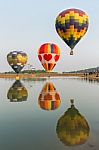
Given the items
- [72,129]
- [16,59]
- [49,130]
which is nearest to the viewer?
[49,130]

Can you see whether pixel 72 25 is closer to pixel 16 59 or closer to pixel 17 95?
pixel 17 95

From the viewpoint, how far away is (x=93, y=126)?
13.2m

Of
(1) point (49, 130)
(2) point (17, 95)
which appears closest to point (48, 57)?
(2) point (17, 95)

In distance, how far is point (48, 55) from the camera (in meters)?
60.9

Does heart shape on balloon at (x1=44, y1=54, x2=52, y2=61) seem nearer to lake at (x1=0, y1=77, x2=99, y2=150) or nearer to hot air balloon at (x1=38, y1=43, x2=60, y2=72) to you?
hot air balloon at (x1=38, y1=43, x2=60, y2=72)

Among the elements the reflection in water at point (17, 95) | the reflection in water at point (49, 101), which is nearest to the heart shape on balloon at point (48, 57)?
the reflection in water at point (17, 95)

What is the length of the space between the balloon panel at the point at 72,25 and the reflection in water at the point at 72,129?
90.8ft

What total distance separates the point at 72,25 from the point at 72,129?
3220 centimetres

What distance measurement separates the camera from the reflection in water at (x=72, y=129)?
35.9 ft

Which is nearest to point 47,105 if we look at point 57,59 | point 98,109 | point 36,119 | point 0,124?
point 98,109

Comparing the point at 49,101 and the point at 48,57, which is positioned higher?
the point at 48,57

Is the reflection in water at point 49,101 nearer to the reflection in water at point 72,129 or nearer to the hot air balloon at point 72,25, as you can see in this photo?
the reflection in water at point 72,129

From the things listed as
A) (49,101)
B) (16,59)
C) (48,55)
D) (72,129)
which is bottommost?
(49,101)

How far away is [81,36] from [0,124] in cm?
→ 3292
